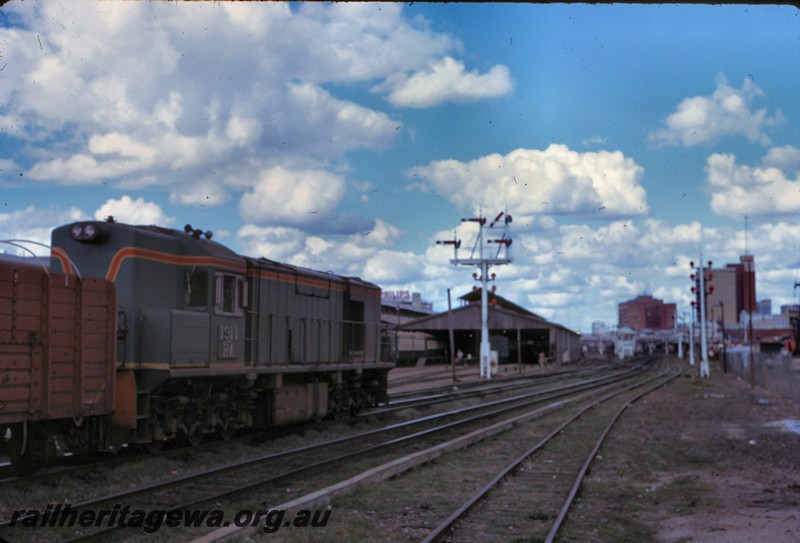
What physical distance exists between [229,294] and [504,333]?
78913 millimetres

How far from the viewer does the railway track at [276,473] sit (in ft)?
35.8

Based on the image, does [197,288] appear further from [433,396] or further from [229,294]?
[433,396]

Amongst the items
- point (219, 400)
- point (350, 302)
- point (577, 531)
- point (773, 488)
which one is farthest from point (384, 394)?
point (577, 531)

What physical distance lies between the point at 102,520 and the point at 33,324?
307 centimetres

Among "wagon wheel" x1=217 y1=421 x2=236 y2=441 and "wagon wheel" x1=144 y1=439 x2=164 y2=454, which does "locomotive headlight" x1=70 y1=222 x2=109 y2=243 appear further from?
"wagon wheel" x1=217 y1=421 x2=236 y2=441

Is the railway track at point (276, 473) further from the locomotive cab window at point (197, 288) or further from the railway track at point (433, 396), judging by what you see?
the railway track at point (433, 396)

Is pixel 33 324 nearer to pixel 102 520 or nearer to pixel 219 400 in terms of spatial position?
pixel 102 520

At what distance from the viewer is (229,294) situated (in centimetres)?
1672

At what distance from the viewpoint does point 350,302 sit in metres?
23.4

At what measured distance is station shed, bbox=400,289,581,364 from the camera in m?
75.6

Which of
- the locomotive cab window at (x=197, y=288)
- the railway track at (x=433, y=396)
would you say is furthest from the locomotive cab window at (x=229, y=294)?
the railway track at (x=433, y=396)

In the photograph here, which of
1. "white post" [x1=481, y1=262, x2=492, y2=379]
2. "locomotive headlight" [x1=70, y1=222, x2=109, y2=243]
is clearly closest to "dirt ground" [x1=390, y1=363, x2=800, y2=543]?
"locomotive headlight" [x1=70, y1=222, x2=109, y2=243]

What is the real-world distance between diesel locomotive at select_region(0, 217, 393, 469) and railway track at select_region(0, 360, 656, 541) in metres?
1.63

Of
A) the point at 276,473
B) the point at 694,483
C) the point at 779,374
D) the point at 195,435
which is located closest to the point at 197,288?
the point at 195,435
